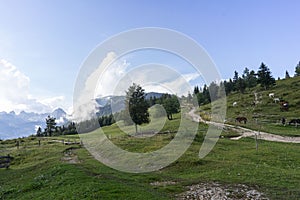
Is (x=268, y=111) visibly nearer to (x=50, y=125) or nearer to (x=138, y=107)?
(x=138, y=107)

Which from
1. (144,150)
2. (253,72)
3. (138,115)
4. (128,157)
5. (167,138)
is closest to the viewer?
(128,157)

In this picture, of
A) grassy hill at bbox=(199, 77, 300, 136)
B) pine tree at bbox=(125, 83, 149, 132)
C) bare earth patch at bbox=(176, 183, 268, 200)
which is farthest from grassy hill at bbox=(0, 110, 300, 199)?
grassy hill at bbox=(199, 77, 300, 136)

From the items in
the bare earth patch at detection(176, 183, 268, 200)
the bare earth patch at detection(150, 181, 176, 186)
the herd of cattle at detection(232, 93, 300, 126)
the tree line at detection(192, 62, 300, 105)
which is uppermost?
the tree line at detection(192, 62, 300, 105)

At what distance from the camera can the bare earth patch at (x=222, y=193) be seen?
17.1m

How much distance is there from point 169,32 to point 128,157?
17.4m

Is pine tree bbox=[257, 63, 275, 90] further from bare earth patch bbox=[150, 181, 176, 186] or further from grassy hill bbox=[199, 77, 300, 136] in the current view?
bare earth patch bbox=[150, 181, 176, 186]

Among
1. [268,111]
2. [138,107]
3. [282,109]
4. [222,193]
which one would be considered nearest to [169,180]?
[222,193]

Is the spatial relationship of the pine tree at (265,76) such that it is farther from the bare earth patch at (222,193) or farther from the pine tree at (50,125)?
the bare earth patch at (222,193)

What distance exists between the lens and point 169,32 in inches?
1040

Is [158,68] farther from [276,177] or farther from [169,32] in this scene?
[276,177]

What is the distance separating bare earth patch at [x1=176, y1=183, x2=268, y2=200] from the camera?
17.1m

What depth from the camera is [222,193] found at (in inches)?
703

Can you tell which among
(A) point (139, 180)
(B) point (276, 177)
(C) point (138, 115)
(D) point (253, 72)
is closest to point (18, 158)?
(C) point (138, 115)

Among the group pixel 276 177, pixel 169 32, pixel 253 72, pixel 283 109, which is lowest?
pixel 276 177
